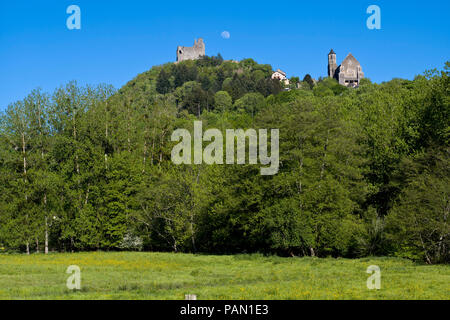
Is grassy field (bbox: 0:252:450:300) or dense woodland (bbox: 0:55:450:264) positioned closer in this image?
grassy field (bbox: 0:252:450:300)

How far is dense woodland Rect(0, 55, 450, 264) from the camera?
41188 mm

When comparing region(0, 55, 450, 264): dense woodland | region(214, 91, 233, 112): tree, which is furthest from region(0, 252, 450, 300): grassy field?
region(214, 91, 233, 112): tree

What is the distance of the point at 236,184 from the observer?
1866 inches

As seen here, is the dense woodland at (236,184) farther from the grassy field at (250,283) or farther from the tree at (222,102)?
the tree at (222,102)

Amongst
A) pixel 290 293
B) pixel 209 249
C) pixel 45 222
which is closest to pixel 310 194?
pixel 209 249

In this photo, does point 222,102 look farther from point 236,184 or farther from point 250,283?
point 250,283

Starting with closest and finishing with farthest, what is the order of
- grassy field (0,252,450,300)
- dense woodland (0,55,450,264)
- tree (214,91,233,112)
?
1. grassy field (0,252,450,300)
2. dense woodland (0,55,450,264)
3. tree (214,91,233,112)

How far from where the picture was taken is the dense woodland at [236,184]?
→ 41188 millimetres

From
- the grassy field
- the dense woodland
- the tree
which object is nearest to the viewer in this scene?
the grassy field

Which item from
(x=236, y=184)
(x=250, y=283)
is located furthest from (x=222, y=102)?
(x=250, y=283)

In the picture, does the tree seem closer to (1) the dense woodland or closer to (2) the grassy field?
(1) the dense woodland

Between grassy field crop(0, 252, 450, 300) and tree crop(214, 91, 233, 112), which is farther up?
tree crop(214, 91, 233, 112)
